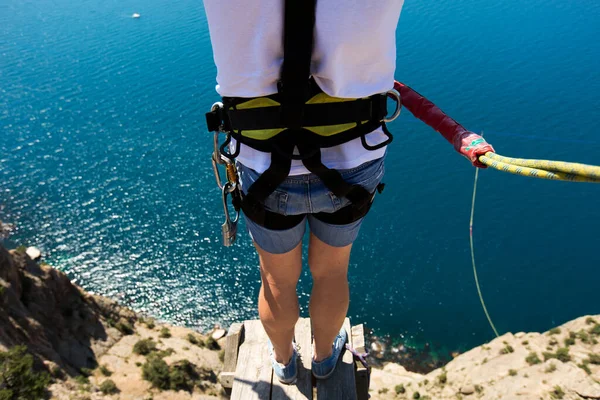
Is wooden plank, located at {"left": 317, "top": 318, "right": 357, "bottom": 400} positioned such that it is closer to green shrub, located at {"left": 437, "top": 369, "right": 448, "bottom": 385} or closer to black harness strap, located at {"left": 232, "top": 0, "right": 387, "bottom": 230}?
black harness strap, located at {"left": 232, "top": 0, "right": 387, "bottom": 230}

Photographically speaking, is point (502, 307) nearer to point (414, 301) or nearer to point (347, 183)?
point (414, 301)

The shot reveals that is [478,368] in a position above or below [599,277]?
below

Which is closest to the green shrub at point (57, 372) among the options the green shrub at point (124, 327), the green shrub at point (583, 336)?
the green shrub at point (124, 327)

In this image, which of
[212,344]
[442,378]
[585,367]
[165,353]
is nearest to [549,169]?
[585,367]

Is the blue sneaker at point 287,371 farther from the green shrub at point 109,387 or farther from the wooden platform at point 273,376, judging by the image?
the green shrub at point 109,387

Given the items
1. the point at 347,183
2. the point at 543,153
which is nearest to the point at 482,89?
the point at 543,153

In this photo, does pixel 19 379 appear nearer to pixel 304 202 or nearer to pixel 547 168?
pixel 304 202
